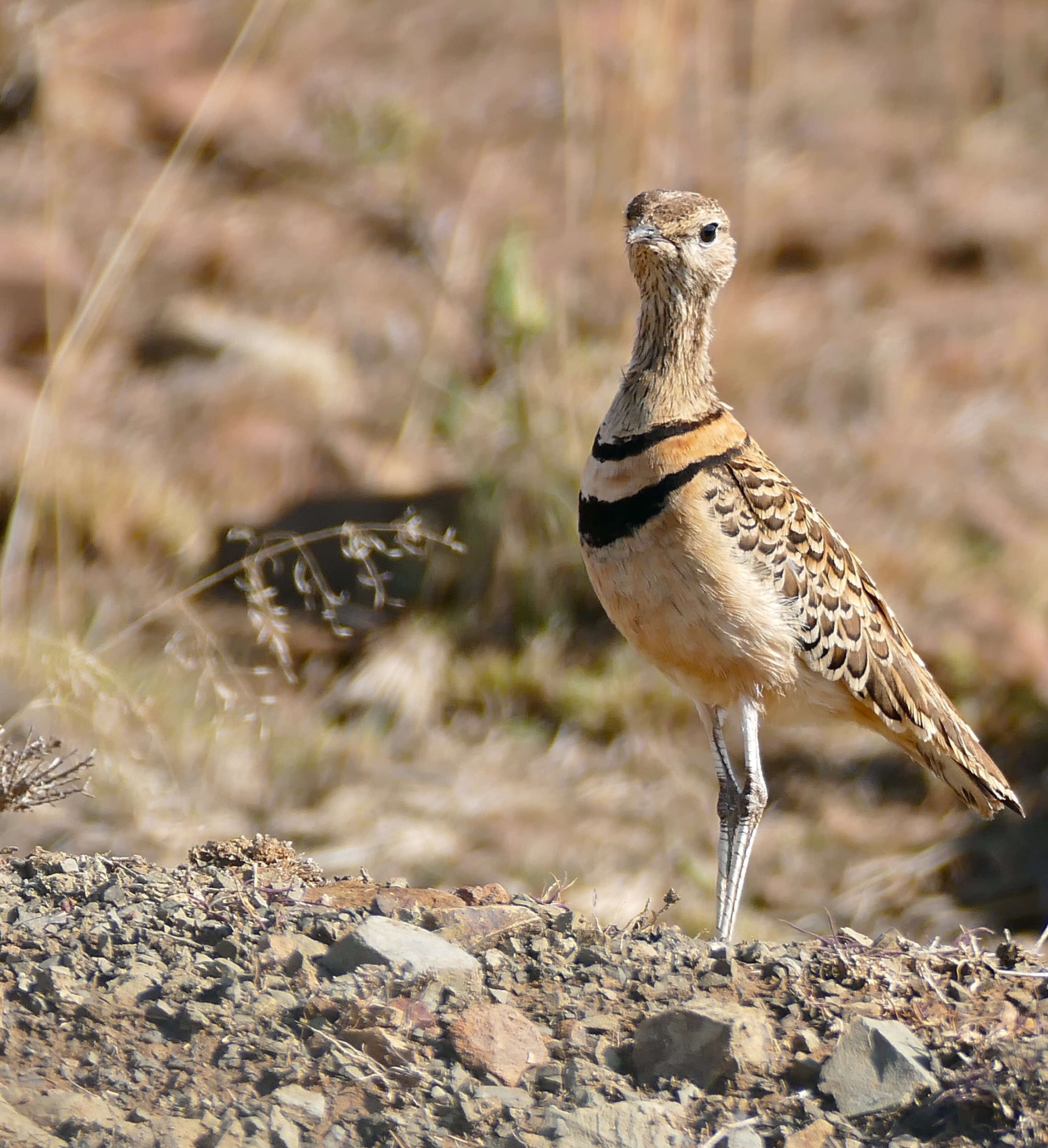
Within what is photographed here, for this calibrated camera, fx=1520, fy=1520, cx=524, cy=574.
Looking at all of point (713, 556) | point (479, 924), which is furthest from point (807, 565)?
point (479, 924)

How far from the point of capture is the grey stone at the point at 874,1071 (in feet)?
8.42

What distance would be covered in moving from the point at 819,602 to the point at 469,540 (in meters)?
3.23

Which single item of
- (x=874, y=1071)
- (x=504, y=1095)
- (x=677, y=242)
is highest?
(x=677, y=242)

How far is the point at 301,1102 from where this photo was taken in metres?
2.45

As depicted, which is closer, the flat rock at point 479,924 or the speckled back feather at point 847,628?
the flat rock at point 479,924

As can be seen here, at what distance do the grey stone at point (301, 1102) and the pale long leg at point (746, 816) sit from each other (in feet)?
5.75

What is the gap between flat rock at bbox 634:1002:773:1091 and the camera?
2.62 m

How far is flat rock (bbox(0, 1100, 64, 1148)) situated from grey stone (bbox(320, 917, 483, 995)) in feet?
2.10

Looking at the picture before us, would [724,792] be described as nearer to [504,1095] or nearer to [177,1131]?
[504,1095]

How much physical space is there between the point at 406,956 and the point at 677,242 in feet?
6.77

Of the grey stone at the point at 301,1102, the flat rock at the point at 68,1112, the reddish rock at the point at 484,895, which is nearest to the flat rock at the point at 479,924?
the reddish rock at the point at 484,895

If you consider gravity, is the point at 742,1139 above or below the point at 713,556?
below

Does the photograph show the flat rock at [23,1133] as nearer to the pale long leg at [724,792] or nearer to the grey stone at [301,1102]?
the grey stone at [301,1102]

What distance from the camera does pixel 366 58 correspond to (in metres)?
10.8
